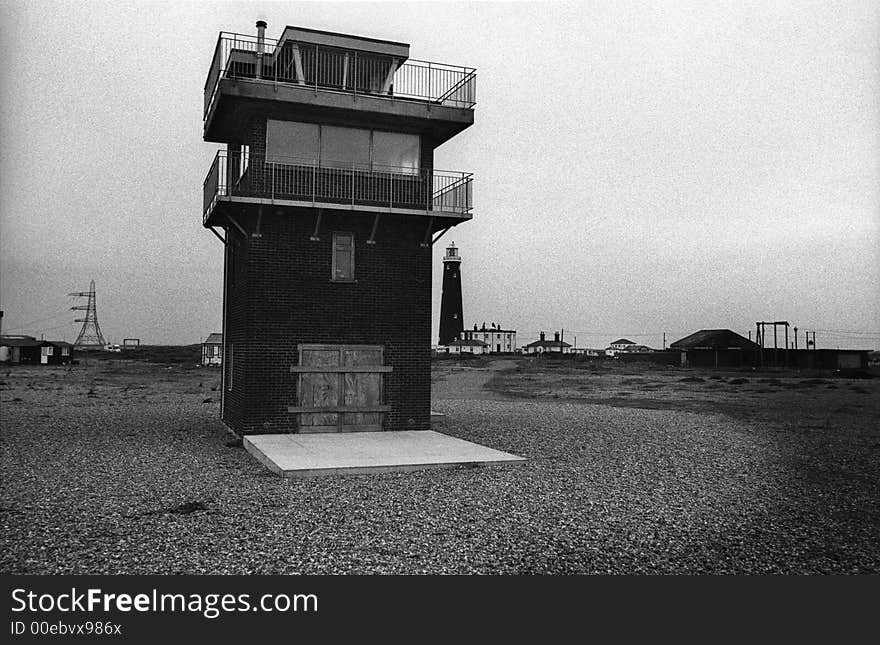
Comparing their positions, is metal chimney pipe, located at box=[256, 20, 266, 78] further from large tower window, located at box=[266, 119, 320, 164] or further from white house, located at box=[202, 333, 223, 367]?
white house, located at box=[202, 333, 223, 367]

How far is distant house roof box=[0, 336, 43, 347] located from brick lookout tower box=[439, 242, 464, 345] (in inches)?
1589

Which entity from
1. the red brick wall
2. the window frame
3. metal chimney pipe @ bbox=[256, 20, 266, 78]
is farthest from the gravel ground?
metal chimney pipe @ bbox=[256, 20, 266, 78]

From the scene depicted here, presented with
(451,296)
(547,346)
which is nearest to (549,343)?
(547,346)

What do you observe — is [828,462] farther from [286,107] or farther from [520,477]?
[286,107]

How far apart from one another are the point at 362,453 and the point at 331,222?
5.79 meters

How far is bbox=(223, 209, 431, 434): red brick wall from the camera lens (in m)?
17.4

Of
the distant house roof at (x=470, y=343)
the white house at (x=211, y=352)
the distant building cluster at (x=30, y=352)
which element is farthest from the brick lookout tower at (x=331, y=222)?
the distant house roof at (x=470, y=343)

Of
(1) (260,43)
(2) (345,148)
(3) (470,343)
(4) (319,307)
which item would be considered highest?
(1) (260,43)

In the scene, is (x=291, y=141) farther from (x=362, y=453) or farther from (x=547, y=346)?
(x=547, y=346)

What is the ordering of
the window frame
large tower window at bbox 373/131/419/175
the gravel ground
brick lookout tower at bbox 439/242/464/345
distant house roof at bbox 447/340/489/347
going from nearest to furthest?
the gravel ground → the window frame → large tower window at bbox 373/131/419/175 → brick lookout tower at bbox 439/242/464/345 → distant house roof at bbox 447/340/489/347

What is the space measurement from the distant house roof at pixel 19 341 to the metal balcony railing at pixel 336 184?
209 feet

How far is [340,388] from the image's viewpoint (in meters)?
18.1

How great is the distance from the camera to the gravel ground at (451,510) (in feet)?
27.3

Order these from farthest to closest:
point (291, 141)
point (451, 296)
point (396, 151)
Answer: point (451, 296) → point (396, 151) → point (291, 141)
